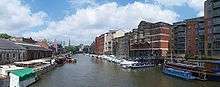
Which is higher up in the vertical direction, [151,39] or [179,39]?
[151,39]

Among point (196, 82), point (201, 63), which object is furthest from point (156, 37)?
point (196, 82)

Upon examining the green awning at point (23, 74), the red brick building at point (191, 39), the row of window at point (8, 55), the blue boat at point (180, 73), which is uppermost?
the red brick building at point (191, 39)

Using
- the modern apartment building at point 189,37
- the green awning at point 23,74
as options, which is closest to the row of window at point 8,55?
the green awning at point 23,74

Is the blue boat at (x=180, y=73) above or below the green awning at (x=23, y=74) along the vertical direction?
below

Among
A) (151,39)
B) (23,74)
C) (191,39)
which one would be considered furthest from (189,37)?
(23,74)

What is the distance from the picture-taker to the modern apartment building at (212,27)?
93312 millimetres

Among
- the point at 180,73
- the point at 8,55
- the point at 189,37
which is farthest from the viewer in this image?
the point at 189,37

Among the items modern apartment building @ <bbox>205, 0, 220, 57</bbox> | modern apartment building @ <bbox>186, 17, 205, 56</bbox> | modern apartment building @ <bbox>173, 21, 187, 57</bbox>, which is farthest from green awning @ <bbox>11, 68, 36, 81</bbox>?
modern apartment building @ <bbox>173, 21, 187, 57</bbox>

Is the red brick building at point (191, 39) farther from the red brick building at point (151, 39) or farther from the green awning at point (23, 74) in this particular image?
the green awning at point (23, 74)

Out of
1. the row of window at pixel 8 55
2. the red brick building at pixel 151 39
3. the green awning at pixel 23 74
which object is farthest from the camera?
the red brick building at pixel 151 39

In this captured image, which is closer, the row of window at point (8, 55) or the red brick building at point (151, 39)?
the row of window at point (8, 55)

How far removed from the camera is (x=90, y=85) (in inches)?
2510

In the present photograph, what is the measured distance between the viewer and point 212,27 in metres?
95.3

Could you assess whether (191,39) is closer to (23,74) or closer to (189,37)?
(189,37)
